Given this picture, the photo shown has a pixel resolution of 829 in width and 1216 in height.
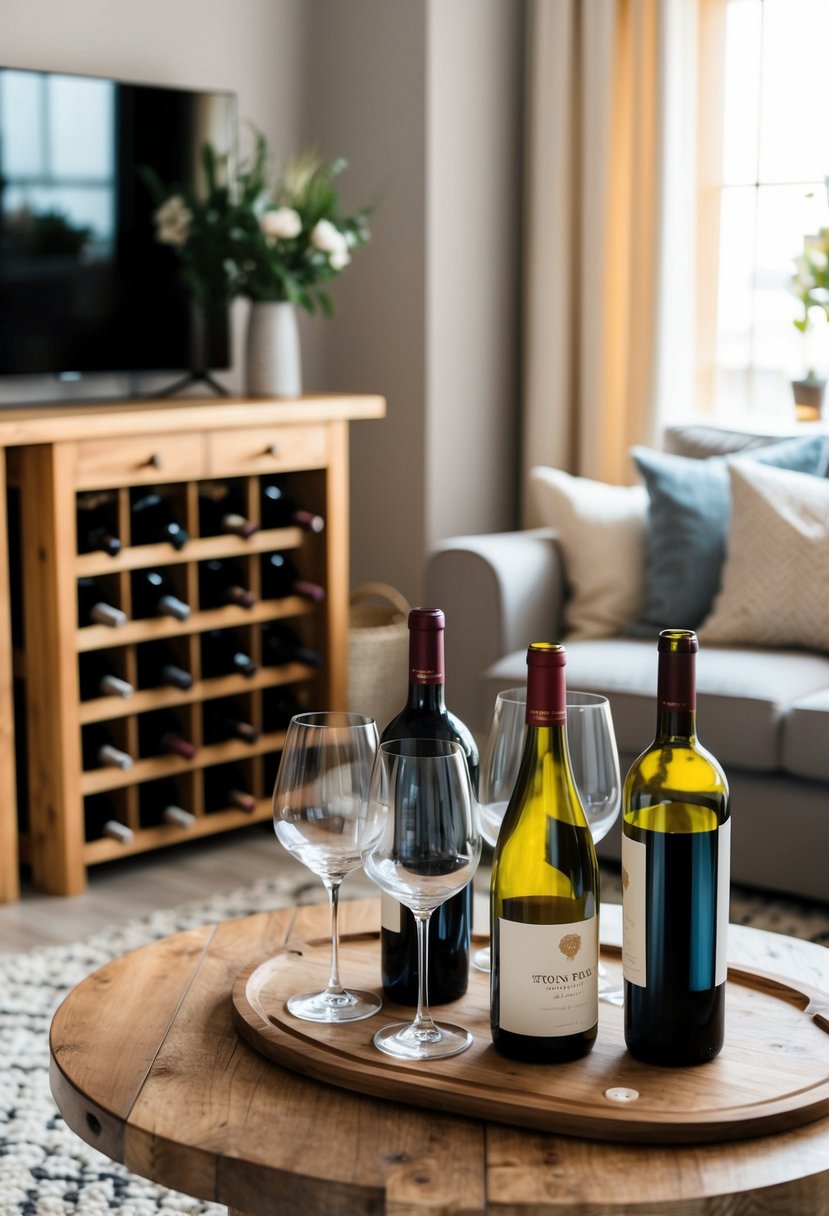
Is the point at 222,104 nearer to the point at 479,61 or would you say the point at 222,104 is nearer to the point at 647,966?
the point at 479,61

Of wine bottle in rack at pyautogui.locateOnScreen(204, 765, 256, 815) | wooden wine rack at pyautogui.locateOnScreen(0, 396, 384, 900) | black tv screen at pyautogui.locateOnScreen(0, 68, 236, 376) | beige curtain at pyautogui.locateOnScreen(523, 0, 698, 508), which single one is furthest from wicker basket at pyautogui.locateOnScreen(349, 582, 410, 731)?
black tv screen at pyautogui.locateOnScreen(0, 68, 236, 376)

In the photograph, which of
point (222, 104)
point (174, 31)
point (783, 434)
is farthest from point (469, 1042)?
point (174, 31)

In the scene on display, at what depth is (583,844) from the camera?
3.94 ft

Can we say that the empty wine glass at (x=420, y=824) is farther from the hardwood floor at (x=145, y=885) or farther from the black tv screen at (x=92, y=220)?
the black tv screen at (x=92, y=220)

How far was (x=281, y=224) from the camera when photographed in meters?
3.43

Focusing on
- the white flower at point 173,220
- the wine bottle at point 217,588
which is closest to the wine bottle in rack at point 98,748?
the wine bottle at point 217,588

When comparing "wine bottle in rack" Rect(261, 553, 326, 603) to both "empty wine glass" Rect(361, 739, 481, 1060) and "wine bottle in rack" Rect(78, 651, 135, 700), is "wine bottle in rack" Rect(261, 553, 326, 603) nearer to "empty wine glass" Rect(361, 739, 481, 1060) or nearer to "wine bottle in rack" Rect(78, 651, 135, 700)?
"wine bottle in rack" Rect(78, 651, 135, 700)

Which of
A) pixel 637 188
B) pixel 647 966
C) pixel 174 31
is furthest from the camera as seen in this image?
pixel 637 188

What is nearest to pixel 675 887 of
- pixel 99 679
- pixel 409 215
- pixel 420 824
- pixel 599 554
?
pixel 420 824

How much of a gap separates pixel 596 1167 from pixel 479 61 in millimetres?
3671

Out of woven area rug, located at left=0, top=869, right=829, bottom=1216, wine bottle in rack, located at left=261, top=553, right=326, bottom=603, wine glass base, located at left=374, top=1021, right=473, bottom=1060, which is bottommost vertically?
woven area rug, located at left=0, top=869, right=829, bottom=1216

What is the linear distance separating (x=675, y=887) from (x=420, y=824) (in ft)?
0.71

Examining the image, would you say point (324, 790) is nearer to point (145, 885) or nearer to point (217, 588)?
point (145, 885)

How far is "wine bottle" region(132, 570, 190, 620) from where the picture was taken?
318 cm
